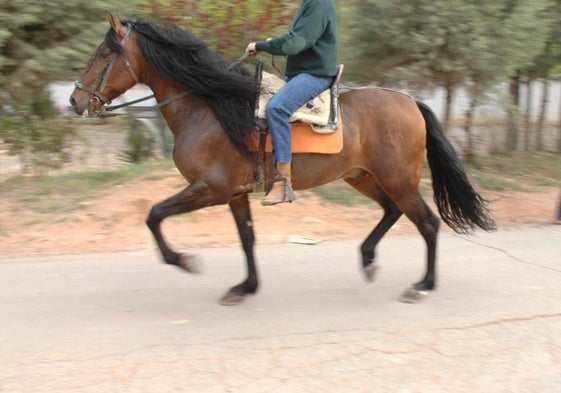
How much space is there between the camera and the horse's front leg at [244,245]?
5125 millimetres

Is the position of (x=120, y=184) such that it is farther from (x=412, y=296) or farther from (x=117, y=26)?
(x=412, y=296)

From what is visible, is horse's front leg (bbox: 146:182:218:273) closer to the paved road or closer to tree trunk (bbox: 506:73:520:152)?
the paved road

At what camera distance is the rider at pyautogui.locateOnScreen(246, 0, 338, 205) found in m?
4.68

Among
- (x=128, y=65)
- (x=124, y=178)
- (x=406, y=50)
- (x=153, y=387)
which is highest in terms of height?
(x=128, y=65)

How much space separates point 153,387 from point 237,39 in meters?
6.93

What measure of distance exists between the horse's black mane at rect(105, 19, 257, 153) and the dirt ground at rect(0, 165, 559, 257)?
2445 mm

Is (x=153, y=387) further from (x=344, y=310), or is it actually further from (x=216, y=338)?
(x=344, y=310)

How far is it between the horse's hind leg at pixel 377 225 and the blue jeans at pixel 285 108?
1.14 metres

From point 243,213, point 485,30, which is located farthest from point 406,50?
point 243,213

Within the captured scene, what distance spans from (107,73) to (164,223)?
3001 mm

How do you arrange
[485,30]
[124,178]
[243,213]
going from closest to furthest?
[243,213]
[124,178]
[485,30]

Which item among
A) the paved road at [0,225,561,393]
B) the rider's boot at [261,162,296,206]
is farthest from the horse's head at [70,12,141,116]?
the paved road at [0,225,561,393]

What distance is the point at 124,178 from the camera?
341 inches

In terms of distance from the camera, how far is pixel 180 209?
4.71 meters
